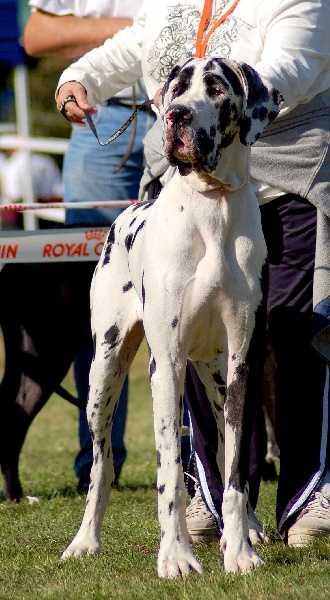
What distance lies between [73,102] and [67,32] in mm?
2219

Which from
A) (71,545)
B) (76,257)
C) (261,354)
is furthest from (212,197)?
(76,257)

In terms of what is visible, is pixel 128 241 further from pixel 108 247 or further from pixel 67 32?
pixel 67 32

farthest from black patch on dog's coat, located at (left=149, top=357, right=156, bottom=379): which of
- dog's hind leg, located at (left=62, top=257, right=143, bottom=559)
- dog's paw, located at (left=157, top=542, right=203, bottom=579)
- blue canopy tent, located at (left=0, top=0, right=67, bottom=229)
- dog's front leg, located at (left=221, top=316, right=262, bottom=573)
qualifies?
blue canopy tent, located at (left=0, top=0, right=67, bottom=229)

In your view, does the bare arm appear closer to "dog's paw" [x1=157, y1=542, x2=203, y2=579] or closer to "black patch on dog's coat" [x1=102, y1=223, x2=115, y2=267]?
"black patch on dog's coat" [x1=102, y1=223, x2=115, y2=267]

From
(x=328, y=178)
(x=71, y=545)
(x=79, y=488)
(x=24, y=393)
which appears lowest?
(x=79, y=488)

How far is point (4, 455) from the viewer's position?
6.72 m

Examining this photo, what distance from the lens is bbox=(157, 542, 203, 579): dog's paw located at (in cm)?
404

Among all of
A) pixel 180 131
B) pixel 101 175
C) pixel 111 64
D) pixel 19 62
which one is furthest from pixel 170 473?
pixel 19 62

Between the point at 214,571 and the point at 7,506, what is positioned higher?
the point at 214,571

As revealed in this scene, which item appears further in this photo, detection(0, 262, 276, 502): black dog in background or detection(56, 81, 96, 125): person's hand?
detection(0, 262, 276, 502): black dog in background

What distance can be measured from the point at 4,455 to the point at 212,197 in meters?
3.03

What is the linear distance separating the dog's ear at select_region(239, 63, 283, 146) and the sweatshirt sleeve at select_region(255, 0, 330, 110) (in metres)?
0.26

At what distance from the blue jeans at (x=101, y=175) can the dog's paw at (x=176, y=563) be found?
2.80 metres

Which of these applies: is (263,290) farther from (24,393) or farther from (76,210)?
(76,210)
